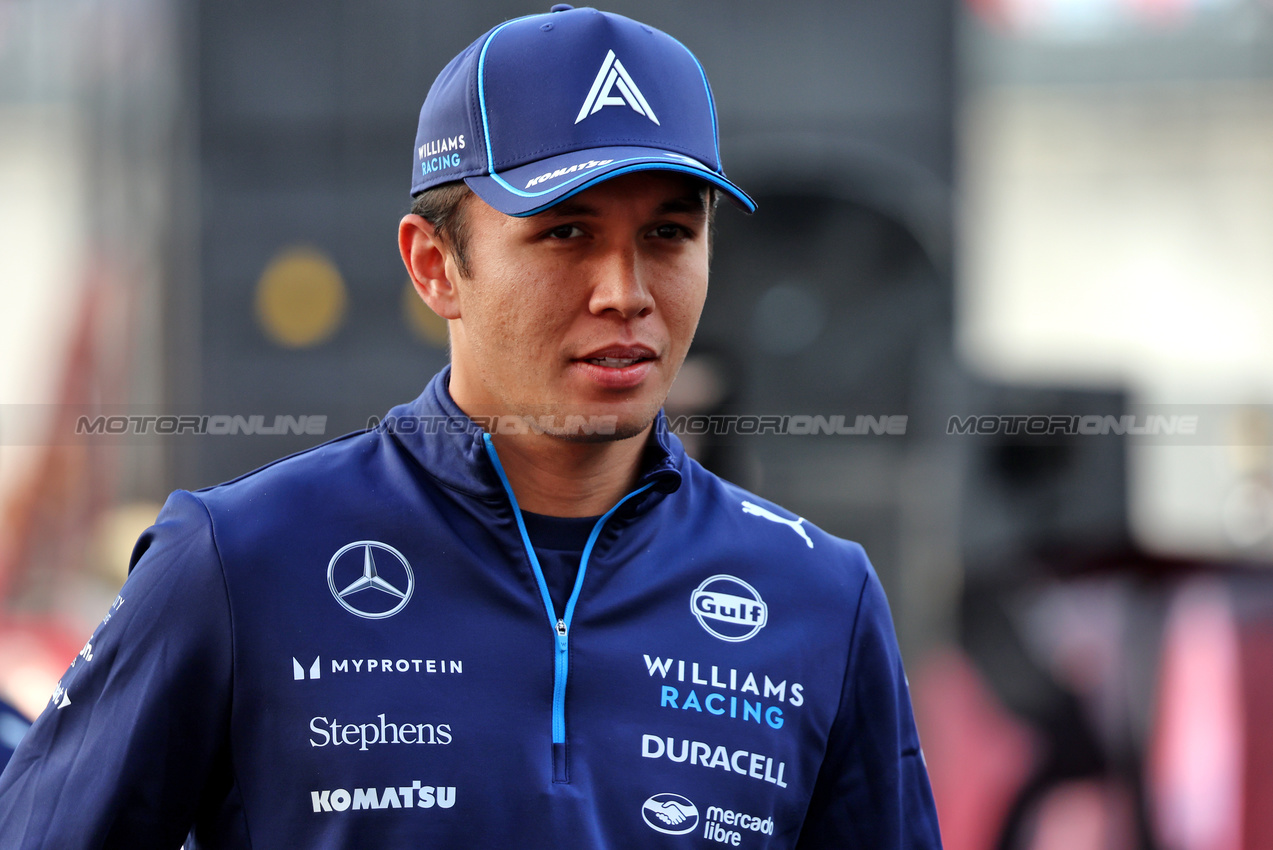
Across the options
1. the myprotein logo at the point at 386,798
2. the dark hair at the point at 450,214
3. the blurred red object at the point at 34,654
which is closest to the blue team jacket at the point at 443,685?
Answer: the myprotein logo at the point at 386,798

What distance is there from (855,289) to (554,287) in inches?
179

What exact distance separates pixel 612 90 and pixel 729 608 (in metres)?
0.73

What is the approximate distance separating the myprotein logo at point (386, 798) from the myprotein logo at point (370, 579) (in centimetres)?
22

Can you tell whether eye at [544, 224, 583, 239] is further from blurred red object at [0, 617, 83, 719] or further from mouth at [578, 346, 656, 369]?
blurred red object at [0, 617, 83, 719]

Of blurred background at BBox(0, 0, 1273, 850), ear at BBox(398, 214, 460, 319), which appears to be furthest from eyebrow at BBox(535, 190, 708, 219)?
blurred background at BBox(0, 0, 1273, 850)

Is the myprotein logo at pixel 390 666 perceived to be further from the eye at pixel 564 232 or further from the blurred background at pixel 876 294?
the blurred background at pixel 876 294

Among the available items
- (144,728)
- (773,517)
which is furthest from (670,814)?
(144,728)

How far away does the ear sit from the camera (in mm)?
1864

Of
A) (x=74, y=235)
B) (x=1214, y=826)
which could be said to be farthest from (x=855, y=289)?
(x=74, y=235)

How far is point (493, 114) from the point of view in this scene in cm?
175

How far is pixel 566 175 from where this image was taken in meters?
1.66

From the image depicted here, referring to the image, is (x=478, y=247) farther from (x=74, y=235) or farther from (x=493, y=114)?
(x=74, y=235)

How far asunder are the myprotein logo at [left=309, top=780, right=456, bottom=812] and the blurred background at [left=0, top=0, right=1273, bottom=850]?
13.2ft
